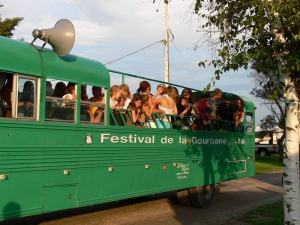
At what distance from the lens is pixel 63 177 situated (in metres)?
6.73

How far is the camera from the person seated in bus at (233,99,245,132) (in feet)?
40.5

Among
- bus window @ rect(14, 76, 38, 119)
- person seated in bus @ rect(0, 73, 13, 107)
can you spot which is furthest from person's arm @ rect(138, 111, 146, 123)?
person seated in bus @ rect(0, 73, 13, 107)

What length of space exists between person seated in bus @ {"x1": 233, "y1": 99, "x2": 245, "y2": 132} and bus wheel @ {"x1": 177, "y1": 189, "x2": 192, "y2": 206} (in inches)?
103

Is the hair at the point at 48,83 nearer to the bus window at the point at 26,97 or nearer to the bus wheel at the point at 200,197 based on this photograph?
the bus window at the point at 26,97

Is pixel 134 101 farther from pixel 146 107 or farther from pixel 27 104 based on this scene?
pixel 27 104

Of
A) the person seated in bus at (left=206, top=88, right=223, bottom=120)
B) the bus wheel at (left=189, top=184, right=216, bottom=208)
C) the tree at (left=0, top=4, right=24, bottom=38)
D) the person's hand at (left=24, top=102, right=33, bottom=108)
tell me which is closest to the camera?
the person's hand at (left=24, top=102, right=33, bottom=108)

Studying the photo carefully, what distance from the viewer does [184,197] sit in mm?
10867

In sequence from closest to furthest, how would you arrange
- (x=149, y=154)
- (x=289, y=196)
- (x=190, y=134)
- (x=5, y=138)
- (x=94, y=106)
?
(x=5, y=138), (x=289, y=196), (x=94, y=106), (x=149, y=154), (x=190, y=134)

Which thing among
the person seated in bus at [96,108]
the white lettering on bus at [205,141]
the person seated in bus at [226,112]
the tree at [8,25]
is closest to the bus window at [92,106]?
the person seated in bus at [96,108]

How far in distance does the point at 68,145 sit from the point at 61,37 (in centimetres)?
164

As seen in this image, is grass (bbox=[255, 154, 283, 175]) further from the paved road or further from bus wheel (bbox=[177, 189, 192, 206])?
bus wheel (bbox=[177, 189, 192, 206])

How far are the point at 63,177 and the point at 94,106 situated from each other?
1.37 metres

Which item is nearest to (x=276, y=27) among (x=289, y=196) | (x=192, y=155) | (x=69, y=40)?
(x=289, y=196)

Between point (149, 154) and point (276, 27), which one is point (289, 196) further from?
point (149, 154)
